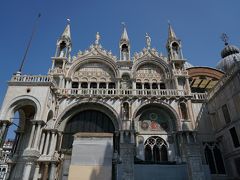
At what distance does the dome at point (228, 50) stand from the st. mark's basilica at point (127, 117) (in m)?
23.9

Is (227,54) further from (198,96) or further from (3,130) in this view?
(3,130)

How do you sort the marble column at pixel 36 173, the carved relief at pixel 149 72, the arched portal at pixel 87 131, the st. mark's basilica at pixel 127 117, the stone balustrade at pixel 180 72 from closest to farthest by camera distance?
the arched portal at pixel 87 131, the marble column at pixel 36 173, the st. mark's basilica at pixel 127 117, the stone balustrade at pixel 180 72, the carved relief at pixel 149 72

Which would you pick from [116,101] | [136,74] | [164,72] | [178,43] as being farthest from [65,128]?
[178,43]

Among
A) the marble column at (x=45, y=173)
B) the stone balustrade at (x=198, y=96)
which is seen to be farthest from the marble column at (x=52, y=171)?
the stone balustrade at (x=198, y=96)

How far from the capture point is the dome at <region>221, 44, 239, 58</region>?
40.9m

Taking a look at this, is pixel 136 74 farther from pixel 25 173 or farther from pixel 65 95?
pixel 25 173

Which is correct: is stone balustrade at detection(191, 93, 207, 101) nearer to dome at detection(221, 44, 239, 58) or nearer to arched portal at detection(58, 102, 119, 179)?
arched portal at detection(58, 102, 119, 179)

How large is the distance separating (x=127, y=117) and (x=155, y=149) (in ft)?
13.8

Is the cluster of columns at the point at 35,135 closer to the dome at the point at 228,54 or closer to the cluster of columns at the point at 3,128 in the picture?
the cluster of columns at the point at 3,128

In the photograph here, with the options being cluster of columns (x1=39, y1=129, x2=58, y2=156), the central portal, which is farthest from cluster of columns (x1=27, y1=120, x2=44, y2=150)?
the central portal

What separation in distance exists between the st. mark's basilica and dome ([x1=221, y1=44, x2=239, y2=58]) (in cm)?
2390

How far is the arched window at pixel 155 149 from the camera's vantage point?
1797cm

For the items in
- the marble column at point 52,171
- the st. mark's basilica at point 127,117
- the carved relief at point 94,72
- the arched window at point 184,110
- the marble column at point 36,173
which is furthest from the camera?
the carved relief at point 94,72

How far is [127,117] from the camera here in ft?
61.0
